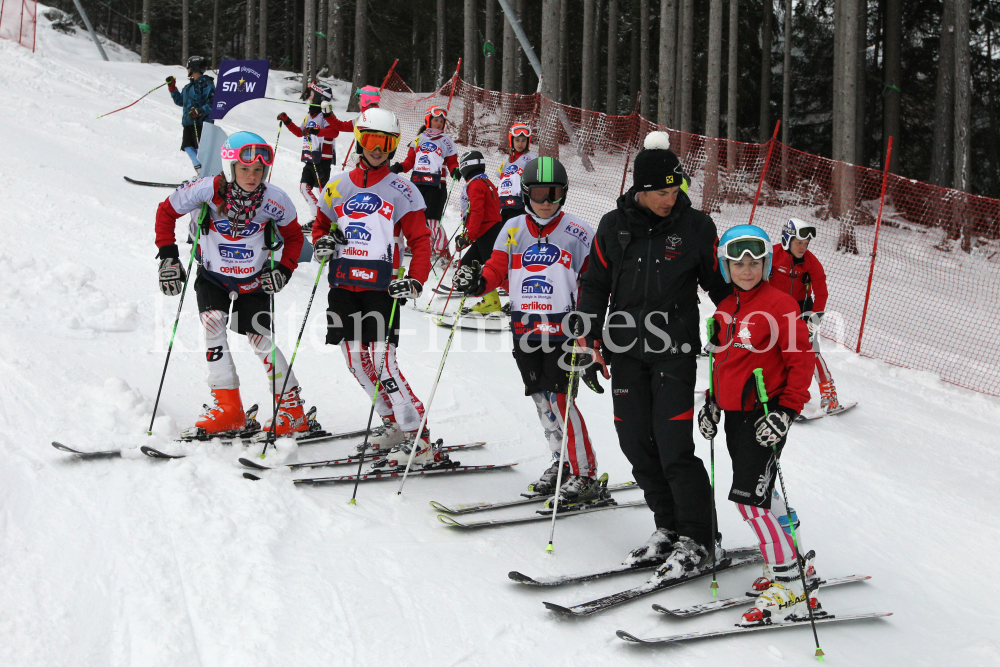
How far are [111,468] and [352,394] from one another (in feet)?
8.49

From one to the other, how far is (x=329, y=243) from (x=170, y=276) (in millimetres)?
1015

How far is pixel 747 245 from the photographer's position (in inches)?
141

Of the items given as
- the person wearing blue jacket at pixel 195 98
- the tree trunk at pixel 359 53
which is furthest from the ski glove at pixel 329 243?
the tree trunk at pixel 359 53

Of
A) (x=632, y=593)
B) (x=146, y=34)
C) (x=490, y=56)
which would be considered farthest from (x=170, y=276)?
(x=146, y=34)

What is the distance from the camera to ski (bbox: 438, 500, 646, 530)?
4.13 meters

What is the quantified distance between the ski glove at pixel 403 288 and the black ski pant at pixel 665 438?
4.44 feet

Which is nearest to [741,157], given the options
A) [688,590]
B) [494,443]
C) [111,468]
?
[494,443]

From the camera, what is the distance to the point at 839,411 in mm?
7355

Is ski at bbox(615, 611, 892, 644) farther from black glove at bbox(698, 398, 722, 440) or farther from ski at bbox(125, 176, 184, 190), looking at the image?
ski at bbox(125, 176, 184, 190)

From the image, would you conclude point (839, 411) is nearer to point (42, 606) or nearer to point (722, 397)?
point (722, 397)

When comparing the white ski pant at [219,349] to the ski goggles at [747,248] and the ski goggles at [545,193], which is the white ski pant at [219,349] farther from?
the ski goggles at [747,248]

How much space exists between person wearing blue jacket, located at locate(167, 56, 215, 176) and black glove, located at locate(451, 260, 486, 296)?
7.79 meters

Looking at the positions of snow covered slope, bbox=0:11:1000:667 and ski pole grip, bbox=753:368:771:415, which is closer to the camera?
snow covered slope, bbox=0:11:1000:667

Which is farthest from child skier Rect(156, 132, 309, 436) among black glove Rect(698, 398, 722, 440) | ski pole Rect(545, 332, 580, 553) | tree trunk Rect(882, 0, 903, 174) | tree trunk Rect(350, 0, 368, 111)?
tree trunk Rect(882, 0, 903, 174)
